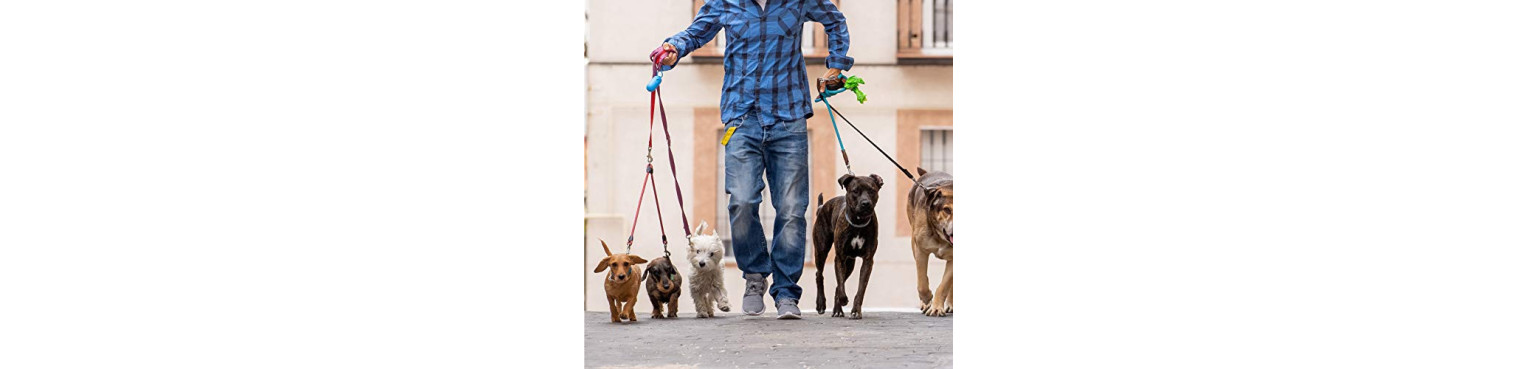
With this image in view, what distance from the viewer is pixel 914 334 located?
4.98 m

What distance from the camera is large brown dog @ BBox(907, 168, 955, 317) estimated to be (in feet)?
17.7

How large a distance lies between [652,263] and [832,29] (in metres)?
1.06

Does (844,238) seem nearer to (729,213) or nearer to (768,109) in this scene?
(729,213)

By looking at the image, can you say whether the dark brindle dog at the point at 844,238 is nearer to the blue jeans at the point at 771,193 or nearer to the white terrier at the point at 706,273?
the blue jeans at the point at 771,193

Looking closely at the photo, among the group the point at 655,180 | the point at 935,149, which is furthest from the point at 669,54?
the point at 935,149

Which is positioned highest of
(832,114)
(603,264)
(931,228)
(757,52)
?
(757,52)

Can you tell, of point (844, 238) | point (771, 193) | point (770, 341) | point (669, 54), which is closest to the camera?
point (770, 341)

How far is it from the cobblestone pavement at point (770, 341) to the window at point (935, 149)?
1.80 ft

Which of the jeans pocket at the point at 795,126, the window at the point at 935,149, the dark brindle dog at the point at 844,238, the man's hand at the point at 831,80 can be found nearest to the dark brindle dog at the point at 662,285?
the dark brindle dog at the point at 844,238

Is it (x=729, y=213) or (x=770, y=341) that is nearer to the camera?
(x=770, y=341)

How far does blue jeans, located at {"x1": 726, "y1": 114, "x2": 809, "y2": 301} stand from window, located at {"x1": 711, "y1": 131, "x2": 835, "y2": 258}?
0.02m

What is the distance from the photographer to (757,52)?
17.2 feet

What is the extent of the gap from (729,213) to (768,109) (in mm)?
416
